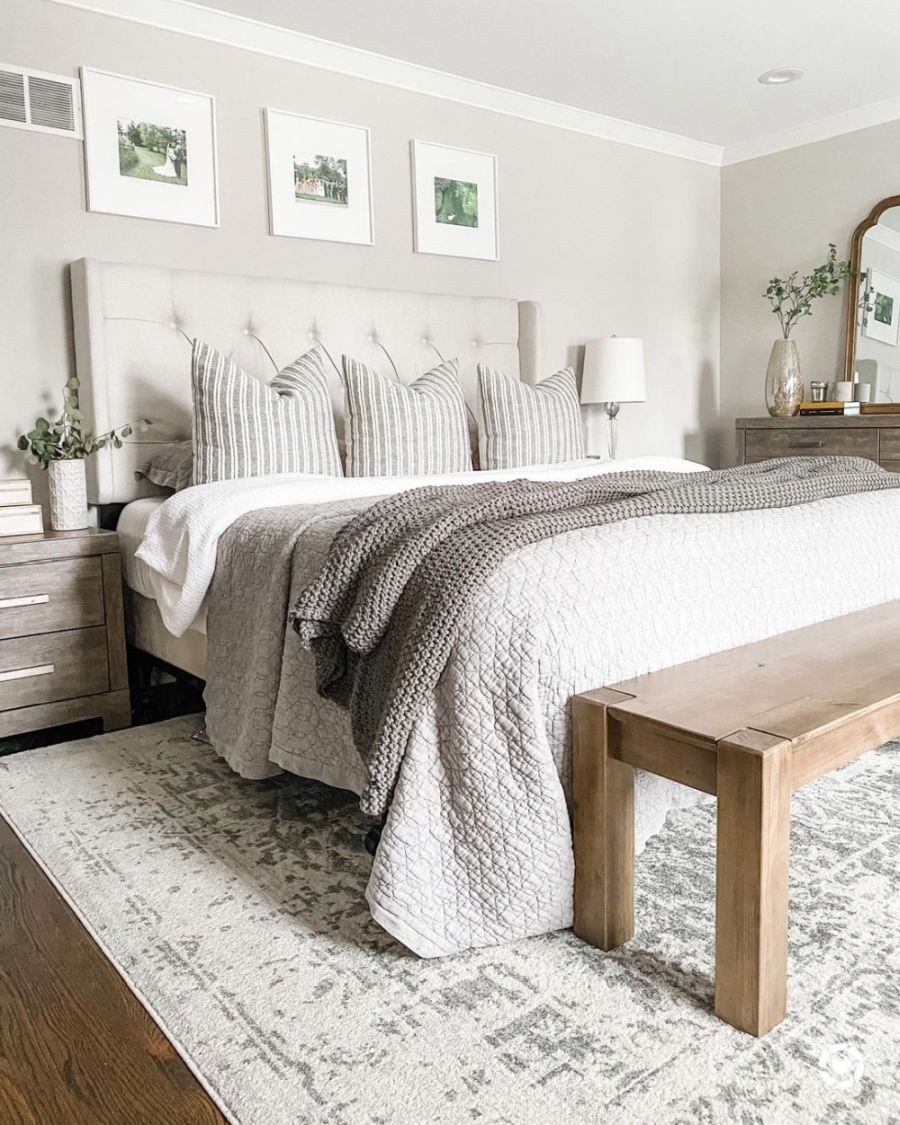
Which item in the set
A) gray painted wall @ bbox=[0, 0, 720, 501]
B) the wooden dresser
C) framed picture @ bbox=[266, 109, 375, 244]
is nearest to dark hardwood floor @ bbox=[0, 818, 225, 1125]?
gray painted wall @ bbox=[0, 0, 720, 501]

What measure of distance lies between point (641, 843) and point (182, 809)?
1.04 metres

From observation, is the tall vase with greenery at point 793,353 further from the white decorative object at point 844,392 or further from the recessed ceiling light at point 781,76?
the recessed ceiling light at point 781,76

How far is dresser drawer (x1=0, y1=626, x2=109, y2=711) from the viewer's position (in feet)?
8.34

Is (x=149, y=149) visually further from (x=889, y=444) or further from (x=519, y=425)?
(x=889, y=444)

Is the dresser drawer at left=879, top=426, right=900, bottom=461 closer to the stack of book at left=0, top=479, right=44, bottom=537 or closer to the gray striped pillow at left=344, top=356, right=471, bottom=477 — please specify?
the gray striped pillow at left=344, top=356, right=471, bottom=477

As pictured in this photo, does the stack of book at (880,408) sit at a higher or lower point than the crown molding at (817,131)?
lower

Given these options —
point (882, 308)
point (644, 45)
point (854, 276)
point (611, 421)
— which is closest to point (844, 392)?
point (882, 308)

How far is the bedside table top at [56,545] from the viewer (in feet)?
8.32

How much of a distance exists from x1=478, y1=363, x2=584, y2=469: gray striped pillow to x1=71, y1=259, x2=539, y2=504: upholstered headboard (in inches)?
13.5

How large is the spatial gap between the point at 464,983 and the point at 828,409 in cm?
360

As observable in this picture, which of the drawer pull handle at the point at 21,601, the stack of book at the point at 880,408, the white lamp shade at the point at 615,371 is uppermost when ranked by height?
the white lamp shade at the point at 615,371

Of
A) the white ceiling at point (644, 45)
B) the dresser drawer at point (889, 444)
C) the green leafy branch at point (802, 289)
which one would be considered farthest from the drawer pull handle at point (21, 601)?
the green leafy branch at point (802, 289)

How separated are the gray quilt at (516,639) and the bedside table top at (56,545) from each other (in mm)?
679

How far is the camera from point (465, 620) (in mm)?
1519
